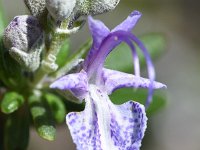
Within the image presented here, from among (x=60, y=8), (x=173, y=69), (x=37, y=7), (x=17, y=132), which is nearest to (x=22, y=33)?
(x=37, y=7)

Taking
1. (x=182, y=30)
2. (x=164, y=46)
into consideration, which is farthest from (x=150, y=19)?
(x=164, y=46)

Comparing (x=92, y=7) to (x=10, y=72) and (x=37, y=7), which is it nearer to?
(x=37, y=7)

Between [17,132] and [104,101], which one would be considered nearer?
[104,101]

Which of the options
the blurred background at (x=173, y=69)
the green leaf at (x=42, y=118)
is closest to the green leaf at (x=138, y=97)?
the green leaf at (x=42, y=118)

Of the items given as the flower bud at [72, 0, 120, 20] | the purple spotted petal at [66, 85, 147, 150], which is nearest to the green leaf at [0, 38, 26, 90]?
the flower bud at [72, 0, 120, 20]

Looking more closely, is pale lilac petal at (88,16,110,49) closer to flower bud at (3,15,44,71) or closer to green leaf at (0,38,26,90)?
flower bud at (3,15,44,71)

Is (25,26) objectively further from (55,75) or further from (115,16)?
(115,16)
